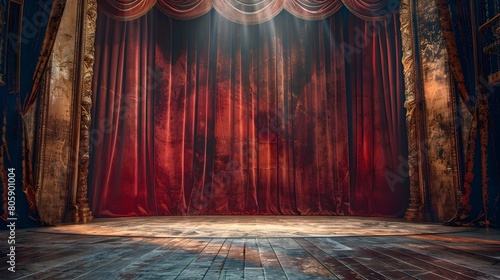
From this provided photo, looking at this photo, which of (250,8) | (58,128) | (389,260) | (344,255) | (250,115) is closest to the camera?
(389,260)

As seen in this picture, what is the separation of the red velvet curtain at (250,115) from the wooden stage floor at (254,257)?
256cm

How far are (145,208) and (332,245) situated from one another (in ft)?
11.8

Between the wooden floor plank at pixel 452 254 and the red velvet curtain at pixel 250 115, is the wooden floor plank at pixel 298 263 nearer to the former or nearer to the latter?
the wooden floor plank at pixel 452 254

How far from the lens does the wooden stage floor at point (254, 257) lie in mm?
1460

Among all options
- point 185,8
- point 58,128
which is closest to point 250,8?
point 185,8

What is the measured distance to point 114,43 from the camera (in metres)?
5.27

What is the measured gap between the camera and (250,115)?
5.75m

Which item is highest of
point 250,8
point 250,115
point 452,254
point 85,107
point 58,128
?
point 250,8

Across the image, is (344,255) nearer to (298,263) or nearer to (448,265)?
(298,263)

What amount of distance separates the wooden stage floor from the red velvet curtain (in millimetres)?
2558

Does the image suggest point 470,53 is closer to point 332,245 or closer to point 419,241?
point 419,241

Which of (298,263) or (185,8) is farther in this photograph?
(185,8)

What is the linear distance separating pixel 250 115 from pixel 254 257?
4037 mm

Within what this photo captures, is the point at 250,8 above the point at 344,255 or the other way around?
above
